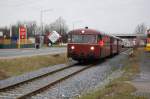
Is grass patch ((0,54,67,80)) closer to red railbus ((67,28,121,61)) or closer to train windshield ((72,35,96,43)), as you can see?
red railbus ((67,28,121,61))

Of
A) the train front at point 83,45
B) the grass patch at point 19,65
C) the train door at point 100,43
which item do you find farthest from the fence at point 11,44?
the train door at point 100,43

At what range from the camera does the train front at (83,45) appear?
30.7m

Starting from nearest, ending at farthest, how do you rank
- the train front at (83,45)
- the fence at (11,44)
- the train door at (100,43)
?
the train front at (83,45), the train door at (100,43), the fence at (11,44)

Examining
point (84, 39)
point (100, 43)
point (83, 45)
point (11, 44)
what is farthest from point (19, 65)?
point (11, 44)

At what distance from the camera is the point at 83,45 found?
3078 centimetres

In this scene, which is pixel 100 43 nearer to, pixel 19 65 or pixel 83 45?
pixel 83 45

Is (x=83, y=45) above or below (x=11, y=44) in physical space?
above

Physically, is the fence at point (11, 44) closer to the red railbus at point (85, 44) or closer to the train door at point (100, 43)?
the red railbus at point (85, 44)

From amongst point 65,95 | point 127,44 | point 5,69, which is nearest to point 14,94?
point 65,95

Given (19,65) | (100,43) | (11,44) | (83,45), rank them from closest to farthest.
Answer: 1. (19,65)
2. (83,45)
3. (100,43)
4. (11,44)

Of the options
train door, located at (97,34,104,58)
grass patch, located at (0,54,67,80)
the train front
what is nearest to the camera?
grass patch, located at (0,54,67,80)

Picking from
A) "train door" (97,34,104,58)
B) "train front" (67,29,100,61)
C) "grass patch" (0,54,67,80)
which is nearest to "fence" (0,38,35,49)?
"grass patch" (0,54,67,80)

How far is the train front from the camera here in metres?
30.7

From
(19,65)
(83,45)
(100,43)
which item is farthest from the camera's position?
(100,43)
